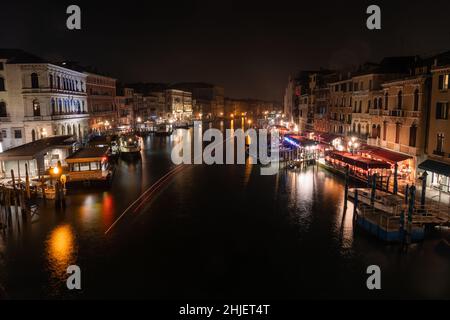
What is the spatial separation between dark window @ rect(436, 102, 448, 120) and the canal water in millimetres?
9746

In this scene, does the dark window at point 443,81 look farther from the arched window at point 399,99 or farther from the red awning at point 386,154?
the red awning at point 386,154

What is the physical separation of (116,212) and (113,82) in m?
63.7

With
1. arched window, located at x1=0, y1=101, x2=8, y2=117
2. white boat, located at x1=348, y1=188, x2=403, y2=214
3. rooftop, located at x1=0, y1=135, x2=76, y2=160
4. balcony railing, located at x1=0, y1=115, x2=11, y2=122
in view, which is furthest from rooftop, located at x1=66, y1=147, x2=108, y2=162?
white boat, located at x1=348, y1=188, x2=403, y2=214

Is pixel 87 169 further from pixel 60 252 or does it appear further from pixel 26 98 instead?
pixel 26 98

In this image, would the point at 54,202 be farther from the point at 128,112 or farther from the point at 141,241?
the point at 128,112

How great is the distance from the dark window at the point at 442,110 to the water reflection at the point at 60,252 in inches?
1069

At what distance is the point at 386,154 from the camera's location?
35.8 m

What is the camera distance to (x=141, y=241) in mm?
21594

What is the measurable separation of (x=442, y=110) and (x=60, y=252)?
92.1 feet

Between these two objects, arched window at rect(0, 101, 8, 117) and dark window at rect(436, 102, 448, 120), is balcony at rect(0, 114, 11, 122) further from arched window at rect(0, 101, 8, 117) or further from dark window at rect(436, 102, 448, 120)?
dark window at rect(436, 102, 448, 120)

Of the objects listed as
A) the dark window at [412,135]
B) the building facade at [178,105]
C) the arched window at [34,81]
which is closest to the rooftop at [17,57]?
the arched window at [34,81]

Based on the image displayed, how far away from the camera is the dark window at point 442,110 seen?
28584 mm

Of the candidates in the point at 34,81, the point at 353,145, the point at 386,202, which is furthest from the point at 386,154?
the point at 34,81

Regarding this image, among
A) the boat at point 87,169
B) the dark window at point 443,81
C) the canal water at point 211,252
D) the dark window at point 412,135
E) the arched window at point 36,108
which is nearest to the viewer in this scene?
the canal water at point 211,252
